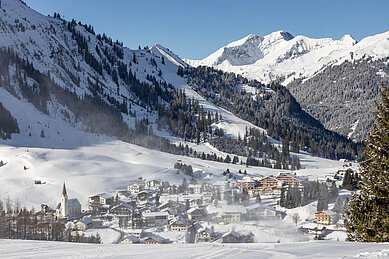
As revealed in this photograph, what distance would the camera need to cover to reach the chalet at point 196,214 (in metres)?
52.9

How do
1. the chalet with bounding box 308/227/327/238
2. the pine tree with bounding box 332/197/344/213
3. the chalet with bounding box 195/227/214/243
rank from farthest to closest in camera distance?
the pine tree with bounding box 332/197/344/213 → the chalet with bounding box 308/227/327/238 → the chalet with bounding box 195/227/214/243

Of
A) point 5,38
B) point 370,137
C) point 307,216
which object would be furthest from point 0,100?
point 370,137

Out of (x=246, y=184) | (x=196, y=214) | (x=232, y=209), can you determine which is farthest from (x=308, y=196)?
(x=196, y=214)

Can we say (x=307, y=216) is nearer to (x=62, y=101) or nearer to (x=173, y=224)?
(x=173, y=224)

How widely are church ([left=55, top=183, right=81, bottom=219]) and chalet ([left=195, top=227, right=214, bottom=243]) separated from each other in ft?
74.4

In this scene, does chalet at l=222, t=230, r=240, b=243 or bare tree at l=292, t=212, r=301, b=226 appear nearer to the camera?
chalet at l=222, t=230, r=240, b=243

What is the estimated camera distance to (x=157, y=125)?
160 m

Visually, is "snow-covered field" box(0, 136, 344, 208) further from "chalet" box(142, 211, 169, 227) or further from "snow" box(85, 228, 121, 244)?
"snow" box(85, 228, 121, 244)

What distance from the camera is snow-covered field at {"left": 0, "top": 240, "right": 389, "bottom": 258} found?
30.2ft

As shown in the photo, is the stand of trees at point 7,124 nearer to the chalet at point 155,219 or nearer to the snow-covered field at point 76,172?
the snow-covered field at point 76,172

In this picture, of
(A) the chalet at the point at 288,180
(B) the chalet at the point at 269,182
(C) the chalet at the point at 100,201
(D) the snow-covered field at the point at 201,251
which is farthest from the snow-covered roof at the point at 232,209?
(D) the snow-covered field at the point at 201,251

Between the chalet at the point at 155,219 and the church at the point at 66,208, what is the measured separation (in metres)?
12.1

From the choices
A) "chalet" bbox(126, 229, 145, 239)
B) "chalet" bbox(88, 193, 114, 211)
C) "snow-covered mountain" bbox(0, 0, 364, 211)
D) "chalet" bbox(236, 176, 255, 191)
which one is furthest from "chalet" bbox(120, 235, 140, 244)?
"chalet" bbox(236, 176, 255, 191)

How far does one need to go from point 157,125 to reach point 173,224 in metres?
116
